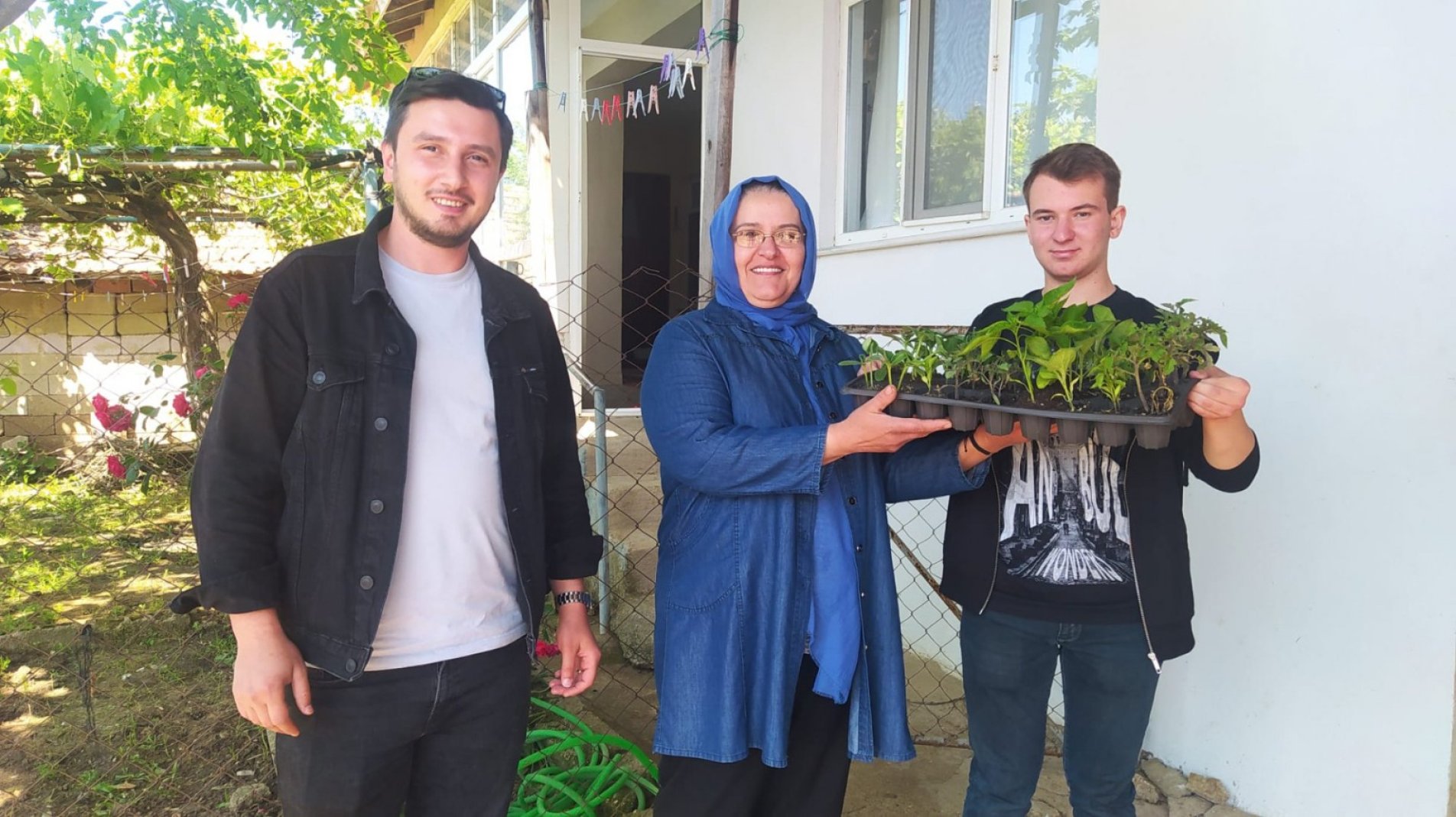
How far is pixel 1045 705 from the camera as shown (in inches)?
73.4

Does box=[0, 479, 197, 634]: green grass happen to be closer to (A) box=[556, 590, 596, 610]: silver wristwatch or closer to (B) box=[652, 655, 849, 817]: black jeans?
(A) box=[556, 590, 596, 610]: silver wristwatch

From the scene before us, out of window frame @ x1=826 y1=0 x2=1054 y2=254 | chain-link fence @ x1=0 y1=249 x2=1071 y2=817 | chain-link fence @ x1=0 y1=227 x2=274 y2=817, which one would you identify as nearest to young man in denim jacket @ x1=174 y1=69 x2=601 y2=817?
chain-link fence @ x1=0 y1=249 x2=1071 y2=817

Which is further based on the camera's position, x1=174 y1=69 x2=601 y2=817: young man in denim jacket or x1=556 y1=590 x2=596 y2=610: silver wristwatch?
x1=556 y1=590 x2=596 y2=610: silver wristwatch

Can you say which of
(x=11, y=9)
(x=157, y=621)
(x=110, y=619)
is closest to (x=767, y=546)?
(x=11, y=9)

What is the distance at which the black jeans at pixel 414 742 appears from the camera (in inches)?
55.2

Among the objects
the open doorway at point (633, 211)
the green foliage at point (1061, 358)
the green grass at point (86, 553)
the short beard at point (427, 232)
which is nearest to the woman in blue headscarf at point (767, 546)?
the green foliage at point (1061, 358)

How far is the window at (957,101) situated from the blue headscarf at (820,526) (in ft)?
6.70

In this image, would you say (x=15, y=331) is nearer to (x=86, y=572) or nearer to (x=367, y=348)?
(x=86, y=572)

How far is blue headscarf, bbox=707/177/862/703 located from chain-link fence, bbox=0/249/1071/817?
1.19 meters

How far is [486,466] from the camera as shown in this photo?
1.52m

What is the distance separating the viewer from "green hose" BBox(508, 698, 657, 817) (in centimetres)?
248

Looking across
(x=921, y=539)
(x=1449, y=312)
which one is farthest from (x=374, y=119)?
(x=1449, y=312)

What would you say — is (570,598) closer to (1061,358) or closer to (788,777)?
(788,777)

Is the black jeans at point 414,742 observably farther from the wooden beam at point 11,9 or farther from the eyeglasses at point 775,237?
the wooden beam at point 11,9
